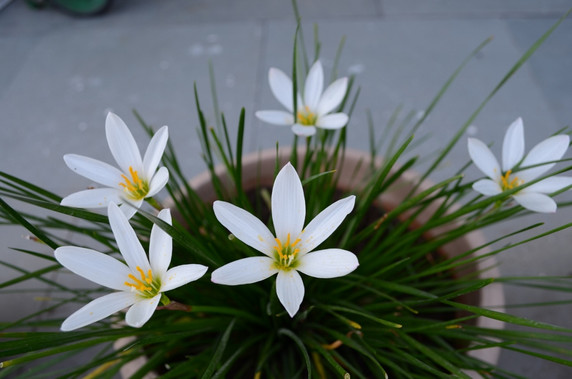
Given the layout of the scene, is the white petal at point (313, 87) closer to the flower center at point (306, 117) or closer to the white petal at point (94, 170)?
the flower center at point (306, 117)

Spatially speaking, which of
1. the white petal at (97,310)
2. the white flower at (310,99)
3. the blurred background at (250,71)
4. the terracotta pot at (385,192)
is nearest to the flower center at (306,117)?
the white flower at (310,99)

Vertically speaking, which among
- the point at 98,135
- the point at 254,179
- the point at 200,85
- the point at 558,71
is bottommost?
the point at 254,179

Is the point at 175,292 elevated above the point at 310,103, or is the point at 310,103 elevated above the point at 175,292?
the point at 310,103

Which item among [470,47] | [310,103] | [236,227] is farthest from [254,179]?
[470,47]

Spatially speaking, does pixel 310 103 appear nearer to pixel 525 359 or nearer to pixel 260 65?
pixel 525 359

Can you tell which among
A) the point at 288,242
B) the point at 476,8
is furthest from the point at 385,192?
the point at 476,8

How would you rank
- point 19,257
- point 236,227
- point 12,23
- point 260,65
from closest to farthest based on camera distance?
point 236,227 < point 19,257 < point 260,65 < point 12,23

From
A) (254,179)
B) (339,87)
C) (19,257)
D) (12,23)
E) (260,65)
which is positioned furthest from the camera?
(12,23)
